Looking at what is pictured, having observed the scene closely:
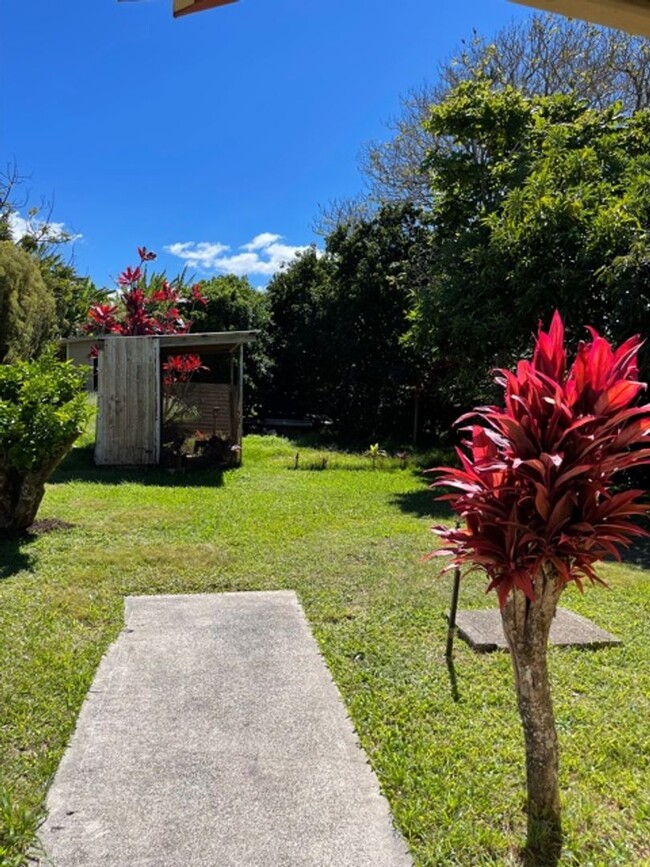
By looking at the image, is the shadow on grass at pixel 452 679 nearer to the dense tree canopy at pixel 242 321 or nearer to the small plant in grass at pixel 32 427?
the small plant in grass at pixel 32 427

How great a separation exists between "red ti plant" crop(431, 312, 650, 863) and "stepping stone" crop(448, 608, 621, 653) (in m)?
1.74

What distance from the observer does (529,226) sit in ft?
28.7

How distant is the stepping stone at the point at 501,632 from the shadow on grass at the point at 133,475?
5816mm

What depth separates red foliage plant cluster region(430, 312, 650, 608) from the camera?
1.79 m

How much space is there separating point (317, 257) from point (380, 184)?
2.76m

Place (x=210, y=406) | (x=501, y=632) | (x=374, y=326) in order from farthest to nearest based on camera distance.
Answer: (x=374, y=326), (x=210, y=406), (x=501, y=632)

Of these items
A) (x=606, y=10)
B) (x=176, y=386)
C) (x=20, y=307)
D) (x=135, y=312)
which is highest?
(x=20, y=307)

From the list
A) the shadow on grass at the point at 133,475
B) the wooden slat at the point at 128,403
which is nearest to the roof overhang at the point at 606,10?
the shadow on grass at the point at 133,475

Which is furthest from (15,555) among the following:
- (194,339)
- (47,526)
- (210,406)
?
(210,406)

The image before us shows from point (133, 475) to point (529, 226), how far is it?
693 cm

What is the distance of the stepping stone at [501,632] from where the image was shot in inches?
146

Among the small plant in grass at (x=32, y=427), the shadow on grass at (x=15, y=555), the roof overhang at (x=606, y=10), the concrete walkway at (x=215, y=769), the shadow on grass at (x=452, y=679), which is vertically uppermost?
the roof overhang at (x=606, y=10)

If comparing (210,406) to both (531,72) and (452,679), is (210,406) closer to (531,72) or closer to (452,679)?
(452,679)

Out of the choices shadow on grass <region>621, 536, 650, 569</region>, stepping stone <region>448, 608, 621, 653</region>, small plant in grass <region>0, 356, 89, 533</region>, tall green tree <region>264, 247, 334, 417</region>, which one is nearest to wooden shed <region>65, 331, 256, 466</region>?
small plant in grass <region>0, 356, 89, 533</region>
